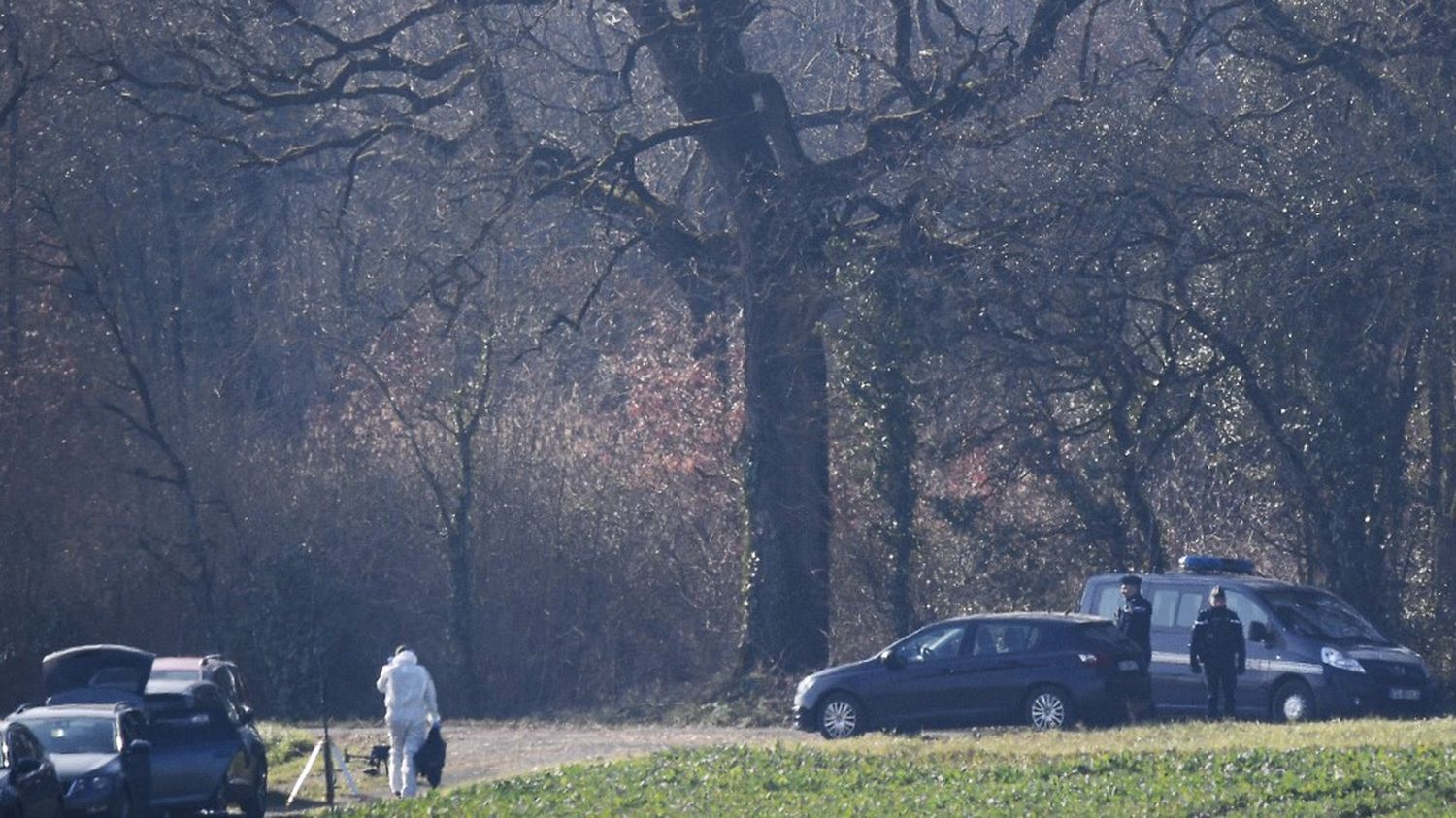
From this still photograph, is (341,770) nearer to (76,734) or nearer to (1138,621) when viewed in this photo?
(76,734)

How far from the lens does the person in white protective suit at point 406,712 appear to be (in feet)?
64.5

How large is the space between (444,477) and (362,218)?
5.00 metres

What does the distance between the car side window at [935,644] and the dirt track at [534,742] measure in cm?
189

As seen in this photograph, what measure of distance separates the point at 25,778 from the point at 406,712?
4.98m

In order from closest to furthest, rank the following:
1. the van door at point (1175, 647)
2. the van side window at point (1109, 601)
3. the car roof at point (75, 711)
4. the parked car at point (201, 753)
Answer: the car roof at point (75, 711), the parked car at point (201, 753), the van door at point (1175, 647), the van side window at point (1109, 601)

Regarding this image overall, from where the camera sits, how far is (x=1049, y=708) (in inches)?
834

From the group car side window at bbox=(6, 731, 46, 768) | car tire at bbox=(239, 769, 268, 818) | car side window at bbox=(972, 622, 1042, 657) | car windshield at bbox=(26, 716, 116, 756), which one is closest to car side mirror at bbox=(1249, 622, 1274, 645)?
car side window at bbox=(972, 622, 1042, 657)

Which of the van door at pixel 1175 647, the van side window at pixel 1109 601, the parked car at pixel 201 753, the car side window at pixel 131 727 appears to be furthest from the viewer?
the van side window at pixel 1109 601

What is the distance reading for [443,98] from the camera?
25.9 m

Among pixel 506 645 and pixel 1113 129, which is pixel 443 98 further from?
pixel 506 645

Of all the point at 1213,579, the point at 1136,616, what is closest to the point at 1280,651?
the point at 1213,579

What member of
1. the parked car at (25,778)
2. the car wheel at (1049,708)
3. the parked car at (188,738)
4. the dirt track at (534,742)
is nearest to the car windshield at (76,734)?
the parked car at (188,738)

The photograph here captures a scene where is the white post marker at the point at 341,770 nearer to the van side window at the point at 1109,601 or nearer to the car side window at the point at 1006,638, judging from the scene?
the car side window at the point at 1006,638

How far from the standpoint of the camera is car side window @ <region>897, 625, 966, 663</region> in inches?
865
